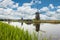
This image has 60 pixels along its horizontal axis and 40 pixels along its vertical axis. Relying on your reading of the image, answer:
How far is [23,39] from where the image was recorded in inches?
191

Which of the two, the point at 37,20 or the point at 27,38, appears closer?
the point at 27,38

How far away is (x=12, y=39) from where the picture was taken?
5039 millimetres

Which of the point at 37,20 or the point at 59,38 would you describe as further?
the point at 37,20

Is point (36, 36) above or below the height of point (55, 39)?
above

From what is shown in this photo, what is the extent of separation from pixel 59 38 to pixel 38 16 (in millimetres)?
6070

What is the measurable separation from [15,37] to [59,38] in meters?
2.71

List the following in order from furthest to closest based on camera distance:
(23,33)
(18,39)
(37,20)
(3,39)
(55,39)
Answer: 1. (37,20)
2. (55,39)
3. (23,33)
4. (3,39)
5. (18,39)

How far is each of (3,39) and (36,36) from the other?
81 centimetres

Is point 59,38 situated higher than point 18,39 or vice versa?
point 18,39

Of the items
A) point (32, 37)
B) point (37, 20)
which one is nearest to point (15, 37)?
point (32, 37)

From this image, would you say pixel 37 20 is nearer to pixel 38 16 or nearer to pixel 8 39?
pixel 38 16

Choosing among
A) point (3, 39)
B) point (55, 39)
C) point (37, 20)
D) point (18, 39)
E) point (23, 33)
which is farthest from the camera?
point (37, 20)

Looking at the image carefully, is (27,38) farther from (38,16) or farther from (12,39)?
(38,16)

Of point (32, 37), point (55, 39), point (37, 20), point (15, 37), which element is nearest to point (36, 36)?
point (32, 37)
